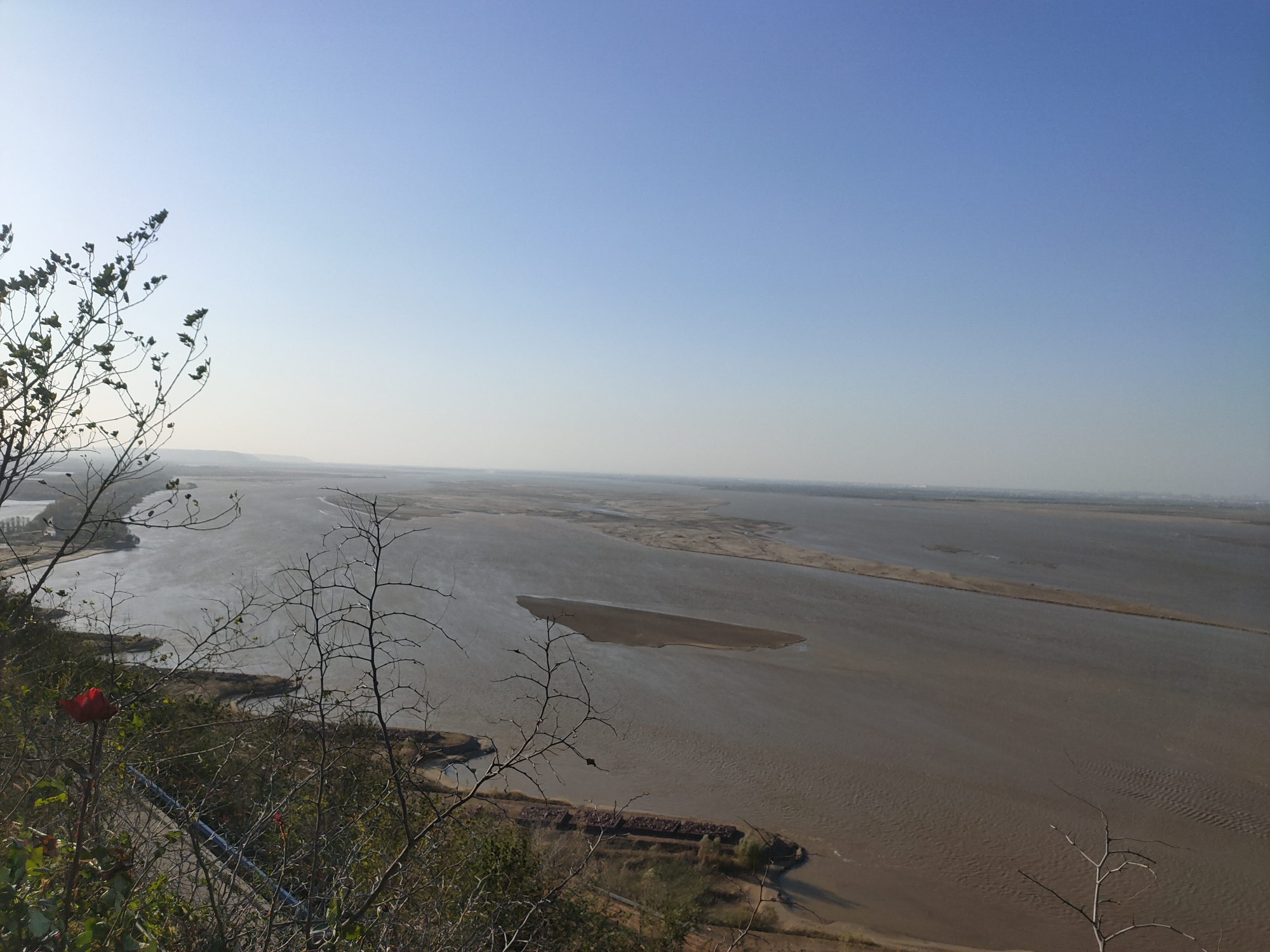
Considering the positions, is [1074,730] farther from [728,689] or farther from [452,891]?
[452,891]

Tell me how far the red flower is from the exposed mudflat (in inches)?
684

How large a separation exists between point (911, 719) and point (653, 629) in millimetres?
8107

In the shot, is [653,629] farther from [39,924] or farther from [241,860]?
[39,924]

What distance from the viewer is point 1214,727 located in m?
15.1

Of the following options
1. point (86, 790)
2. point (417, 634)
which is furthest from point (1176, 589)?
point (86, 790)

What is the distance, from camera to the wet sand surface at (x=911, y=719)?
9.68 metres

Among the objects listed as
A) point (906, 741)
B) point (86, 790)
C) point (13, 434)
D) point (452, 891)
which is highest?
point (13, 434)

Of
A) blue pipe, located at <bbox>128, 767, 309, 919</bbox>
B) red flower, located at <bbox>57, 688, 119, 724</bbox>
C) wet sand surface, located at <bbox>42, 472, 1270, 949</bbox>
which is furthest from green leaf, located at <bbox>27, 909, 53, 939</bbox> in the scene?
wet sand surface, located at <bbox>42, 472, 1270, 949</bbox>

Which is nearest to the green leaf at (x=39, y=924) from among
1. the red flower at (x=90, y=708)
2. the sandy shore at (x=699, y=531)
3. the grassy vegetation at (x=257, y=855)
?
the grassy vegetation at (x=257, y=855)

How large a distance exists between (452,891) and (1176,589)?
121ft

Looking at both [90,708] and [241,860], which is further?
[241,860]

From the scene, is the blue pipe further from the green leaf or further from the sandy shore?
the sandy shore

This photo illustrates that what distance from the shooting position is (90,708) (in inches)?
63.0

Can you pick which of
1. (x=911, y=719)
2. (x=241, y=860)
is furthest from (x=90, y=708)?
(x=911, y=719)
